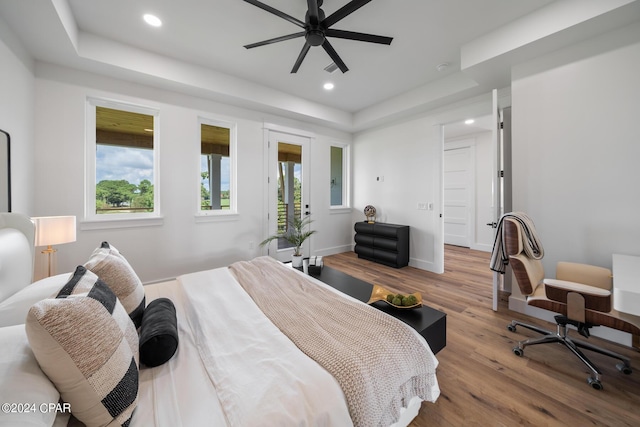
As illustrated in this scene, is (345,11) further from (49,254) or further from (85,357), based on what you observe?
(49,254)

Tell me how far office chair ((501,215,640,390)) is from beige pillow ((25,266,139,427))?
251 cm

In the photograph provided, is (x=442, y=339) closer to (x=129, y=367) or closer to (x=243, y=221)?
(x=129, y=367)

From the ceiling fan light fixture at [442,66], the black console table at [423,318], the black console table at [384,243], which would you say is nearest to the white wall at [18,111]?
the black console table at [423,318]

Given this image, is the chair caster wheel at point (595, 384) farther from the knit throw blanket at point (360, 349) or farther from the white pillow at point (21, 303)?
the white pillow at point (21, 303)

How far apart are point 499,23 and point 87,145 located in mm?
4651

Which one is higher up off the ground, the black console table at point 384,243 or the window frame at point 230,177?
the window frame at point 230,177

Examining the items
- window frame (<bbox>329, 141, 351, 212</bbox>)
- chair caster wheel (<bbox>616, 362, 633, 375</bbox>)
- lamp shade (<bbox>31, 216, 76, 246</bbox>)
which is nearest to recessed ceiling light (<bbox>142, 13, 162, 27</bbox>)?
lamp shade (<bbox>31, 216, 76, 246</bbox>)

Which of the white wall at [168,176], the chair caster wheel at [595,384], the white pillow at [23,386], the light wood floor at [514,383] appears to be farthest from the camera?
the white wall at [168,176]

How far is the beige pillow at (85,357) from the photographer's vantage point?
68 cm

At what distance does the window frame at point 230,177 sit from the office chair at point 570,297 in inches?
137

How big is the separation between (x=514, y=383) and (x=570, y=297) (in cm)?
71

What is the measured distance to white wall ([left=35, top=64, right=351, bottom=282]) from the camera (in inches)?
102

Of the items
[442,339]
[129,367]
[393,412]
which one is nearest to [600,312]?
[442,339]

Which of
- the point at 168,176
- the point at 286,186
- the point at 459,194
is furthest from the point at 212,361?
the point at 459,194
